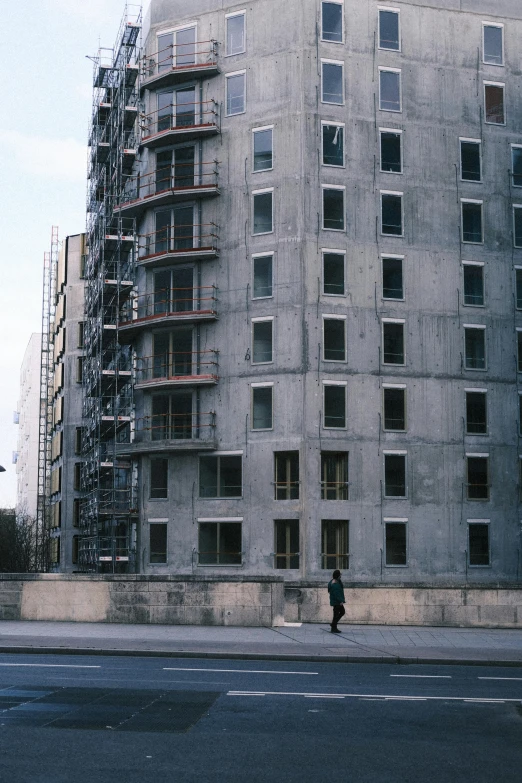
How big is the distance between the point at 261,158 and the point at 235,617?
28.8 m

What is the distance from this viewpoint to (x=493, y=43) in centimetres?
5509

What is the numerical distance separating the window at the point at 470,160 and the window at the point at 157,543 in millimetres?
23165

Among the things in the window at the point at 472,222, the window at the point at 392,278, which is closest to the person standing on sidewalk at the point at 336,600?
the window at the point at 392,278

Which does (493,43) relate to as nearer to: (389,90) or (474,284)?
(389,90)

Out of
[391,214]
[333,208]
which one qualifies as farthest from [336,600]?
[391,214]

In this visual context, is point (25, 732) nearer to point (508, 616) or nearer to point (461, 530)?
point (508, 616)

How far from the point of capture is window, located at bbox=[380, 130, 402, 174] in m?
52.5

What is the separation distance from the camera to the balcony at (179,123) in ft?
172

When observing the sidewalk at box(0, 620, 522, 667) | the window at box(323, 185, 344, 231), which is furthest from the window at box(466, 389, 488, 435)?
the sidewalk at box(0, 620, 522, 667)

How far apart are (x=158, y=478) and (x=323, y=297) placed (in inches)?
466

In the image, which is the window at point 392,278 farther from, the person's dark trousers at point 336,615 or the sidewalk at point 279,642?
the person's dark trousers at point 336,615

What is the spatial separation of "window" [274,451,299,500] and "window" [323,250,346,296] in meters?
8.04

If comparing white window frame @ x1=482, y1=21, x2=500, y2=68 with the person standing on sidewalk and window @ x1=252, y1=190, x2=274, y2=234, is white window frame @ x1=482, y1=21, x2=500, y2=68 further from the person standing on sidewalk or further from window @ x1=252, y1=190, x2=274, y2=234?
the person standing on sidewalk

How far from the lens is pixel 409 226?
171 ft
